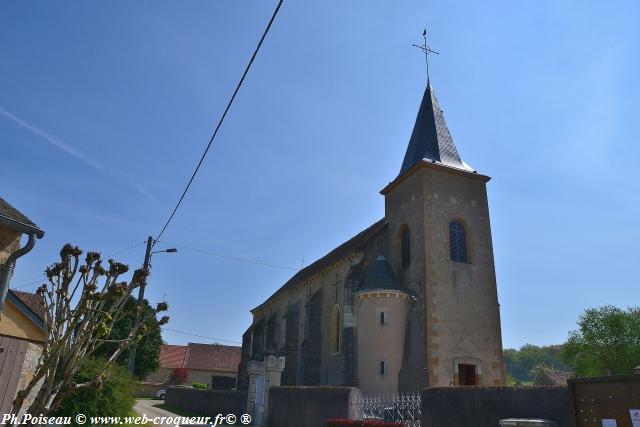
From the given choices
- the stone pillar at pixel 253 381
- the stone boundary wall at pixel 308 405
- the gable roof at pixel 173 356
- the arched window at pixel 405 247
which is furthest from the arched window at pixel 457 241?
the gable roof at pixel 173 356

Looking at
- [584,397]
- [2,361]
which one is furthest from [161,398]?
[584,397]

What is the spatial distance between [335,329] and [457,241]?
28.3 ft

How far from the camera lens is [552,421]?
9727mm

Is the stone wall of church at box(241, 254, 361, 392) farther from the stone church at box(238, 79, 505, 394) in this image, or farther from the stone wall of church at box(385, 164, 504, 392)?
the stone wall of church at box(385, 164, 504, 392)

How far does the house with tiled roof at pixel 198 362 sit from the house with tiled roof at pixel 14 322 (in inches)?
2074

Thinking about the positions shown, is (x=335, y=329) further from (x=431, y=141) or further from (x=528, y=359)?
(x=528, y=359)

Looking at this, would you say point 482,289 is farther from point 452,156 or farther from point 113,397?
point 113,397

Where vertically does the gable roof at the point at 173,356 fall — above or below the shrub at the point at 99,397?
above

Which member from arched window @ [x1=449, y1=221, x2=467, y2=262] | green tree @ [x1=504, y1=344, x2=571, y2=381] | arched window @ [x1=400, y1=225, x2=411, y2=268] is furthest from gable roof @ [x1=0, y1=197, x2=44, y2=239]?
green tree @ [x1=504, y1=344, x2=571, y2=381]

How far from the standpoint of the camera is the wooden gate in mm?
8922

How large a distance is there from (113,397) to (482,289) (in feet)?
54.2

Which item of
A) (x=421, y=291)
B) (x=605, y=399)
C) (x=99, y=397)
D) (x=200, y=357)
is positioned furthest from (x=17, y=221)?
(x=200, y=357)

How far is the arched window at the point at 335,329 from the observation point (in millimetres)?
26328

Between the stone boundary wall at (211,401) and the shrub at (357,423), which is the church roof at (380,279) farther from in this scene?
the shrub at (357,423)
